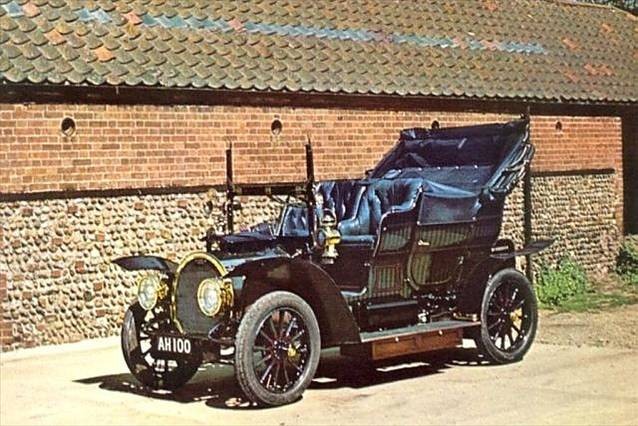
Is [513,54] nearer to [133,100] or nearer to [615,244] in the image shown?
[615,244]

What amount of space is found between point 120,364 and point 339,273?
2.66m

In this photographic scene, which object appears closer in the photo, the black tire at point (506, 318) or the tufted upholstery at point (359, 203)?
the tufted upholstery at point (359, 203)

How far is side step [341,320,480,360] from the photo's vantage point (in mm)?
9602

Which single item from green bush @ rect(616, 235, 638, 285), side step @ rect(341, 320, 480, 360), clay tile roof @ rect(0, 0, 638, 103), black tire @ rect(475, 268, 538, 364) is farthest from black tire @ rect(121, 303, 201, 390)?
green bush @ rect(616, 235, 638, 285)

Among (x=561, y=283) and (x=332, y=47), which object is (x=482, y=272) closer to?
(x=332, y=47)

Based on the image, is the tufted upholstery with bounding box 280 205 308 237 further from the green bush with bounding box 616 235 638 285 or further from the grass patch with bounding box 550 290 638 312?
the green bush with bounding box 616 235 638 285

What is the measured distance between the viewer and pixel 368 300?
9.87 metres

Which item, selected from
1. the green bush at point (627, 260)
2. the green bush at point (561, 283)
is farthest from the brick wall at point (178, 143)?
the green bush at point (627, 260)

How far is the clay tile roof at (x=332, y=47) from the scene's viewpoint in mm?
13094

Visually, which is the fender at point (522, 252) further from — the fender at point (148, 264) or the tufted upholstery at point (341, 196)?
the fender at point (148, 264)

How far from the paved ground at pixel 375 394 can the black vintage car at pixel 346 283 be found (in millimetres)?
297

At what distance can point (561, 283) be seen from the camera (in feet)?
58.3

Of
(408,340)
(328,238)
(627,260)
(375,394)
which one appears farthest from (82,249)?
(627,260)

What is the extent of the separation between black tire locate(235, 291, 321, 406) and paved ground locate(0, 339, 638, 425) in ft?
0.53
